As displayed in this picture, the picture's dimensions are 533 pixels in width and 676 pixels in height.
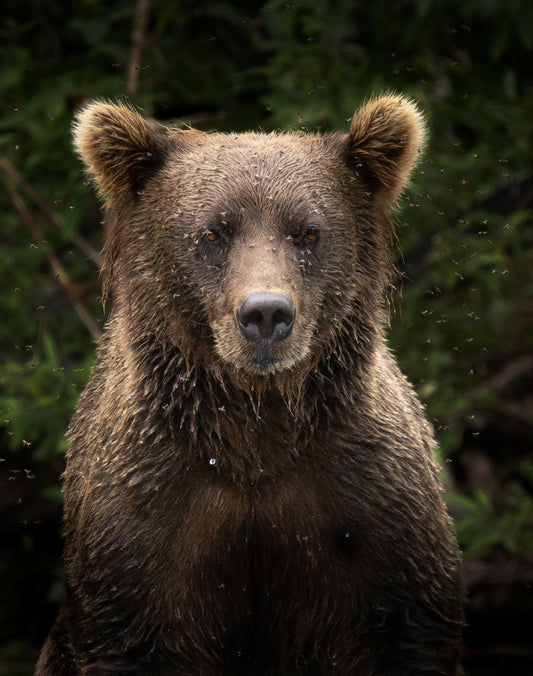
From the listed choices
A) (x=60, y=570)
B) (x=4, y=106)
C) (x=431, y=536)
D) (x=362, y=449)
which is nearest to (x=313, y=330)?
(x=362, y=449)

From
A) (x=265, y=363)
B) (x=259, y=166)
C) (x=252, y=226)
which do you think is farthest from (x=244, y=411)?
(x=259, y=166)

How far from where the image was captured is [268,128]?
726 centimetres

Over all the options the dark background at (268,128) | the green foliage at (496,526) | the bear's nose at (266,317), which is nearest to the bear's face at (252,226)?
the bear's nose at (266,317)

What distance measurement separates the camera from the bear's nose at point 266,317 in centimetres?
325

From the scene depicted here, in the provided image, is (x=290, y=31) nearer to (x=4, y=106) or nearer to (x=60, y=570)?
(x=4, y=106)

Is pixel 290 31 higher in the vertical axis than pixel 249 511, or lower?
higher

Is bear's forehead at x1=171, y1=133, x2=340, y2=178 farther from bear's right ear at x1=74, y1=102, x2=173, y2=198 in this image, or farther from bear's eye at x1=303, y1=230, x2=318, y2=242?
bear's eye at x1=303, y1=230, x2=318, y2=242

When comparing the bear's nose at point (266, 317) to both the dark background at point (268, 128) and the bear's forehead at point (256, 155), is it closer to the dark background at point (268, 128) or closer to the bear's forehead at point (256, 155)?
the bear's forehead at point (256, 155)

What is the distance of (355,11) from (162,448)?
400cm

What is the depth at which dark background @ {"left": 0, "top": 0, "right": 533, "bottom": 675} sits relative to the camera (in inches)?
248

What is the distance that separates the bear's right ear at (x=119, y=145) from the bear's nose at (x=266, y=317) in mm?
913

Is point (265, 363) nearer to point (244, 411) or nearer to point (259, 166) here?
point (244, 411)

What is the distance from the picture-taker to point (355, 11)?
6.67 meters

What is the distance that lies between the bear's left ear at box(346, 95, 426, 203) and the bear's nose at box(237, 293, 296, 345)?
0.90 m
